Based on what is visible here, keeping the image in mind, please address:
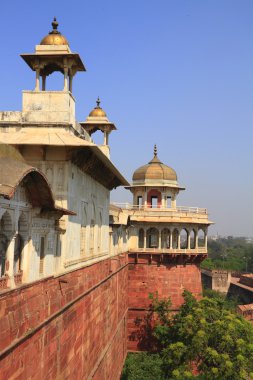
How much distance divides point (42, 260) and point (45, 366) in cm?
169

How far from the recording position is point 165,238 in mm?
22859

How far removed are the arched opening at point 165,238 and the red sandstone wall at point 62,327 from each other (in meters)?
7.31

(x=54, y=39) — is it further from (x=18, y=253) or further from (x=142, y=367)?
(x=142, y=367)

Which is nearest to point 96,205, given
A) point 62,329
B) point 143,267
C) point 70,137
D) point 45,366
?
point 70,137

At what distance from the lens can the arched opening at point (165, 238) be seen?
73.9ft

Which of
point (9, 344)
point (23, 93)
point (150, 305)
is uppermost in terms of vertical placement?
point (23, 93)

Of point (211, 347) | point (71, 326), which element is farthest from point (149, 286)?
point (71, 326)

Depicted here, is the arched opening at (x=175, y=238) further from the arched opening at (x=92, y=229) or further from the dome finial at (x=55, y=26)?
the dome finial at (x=55, y=26)

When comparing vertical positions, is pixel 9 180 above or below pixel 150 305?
above

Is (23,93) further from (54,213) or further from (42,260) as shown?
(42,260)

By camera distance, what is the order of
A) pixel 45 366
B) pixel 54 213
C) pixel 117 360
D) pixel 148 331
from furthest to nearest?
1. pixel 148 331
2. pixel 117 360
3. pixel 54 213
4. pixel 45 366

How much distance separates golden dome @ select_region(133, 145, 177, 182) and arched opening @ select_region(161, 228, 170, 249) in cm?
331

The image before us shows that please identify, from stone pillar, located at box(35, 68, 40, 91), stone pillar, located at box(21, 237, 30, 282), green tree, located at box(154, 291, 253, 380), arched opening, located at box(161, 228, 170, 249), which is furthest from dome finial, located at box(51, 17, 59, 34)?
arched opening, located at box(161, 228, 170, 249)

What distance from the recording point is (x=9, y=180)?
17.3 feet
